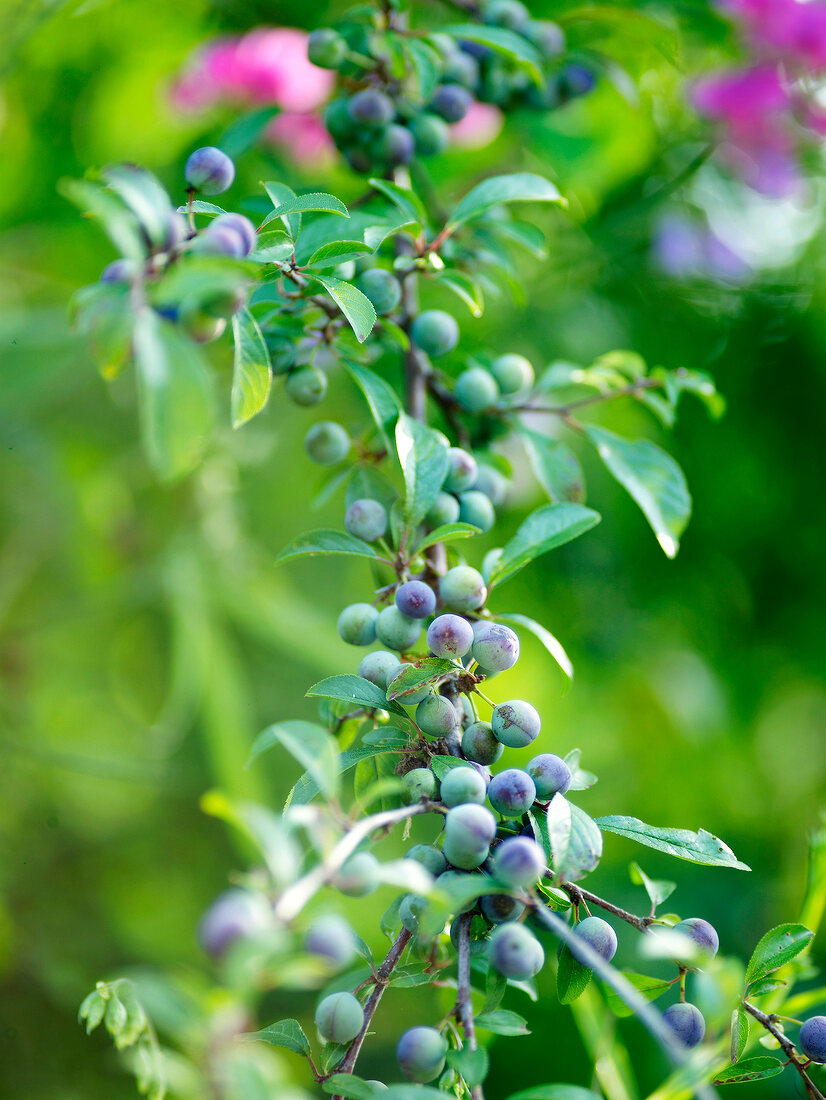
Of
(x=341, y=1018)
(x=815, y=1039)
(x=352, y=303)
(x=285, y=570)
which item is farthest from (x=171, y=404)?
(x=285, y=570)

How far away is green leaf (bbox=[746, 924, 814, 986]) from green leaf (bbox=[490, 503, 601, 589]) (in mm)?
189

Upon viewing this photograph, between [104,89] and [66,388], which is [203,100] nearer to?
[104,89]

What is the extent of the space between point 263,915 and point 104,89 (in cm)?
100

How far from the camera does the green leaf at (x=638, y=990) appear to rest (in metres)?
0.36

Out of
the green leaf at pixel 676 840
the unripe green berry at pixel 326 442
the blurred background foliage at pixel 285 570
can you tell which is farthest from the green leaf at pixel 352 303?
the blurred background foliage at pixel 285 570

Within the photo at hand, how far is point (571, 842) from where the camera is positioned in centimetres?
31

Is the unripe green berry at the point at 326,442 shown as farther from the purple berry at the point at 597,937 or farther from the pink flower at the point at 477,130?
the pink flower at the point at 477,130

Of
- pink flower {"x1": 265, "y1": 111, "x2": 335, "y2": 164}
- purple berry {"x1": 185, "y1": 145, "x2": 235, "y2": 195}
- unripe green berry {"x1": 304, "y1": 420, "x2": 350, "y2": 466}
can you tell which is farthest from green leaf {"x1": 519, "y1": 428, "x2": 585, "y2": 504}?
pink flower {"x1": 265, "y1": 111, "x2": 335, "y2": 164}

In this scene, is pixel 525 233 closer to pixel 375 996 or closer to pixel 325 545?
pixel 325 545

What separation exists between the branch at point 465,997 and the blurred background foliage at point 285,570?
622mm

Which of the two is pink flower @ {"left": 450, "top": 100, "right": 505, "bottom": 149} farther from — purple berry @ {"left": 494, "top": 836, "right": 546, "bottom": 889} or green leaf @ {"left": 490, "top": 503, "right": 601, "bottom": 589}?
purple berry @ {"left": 494, "top": 836, "right": 546, "bottom": 889}

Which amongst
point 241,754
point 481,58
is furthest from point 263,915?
point 241,754

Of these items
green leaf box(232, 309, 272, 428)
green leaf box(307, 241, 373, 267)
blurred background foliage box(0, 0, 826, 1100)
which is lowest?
blurred background foliage box(0, 0, 826, 1100)

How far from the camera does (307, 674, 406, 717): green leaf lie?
348mm
